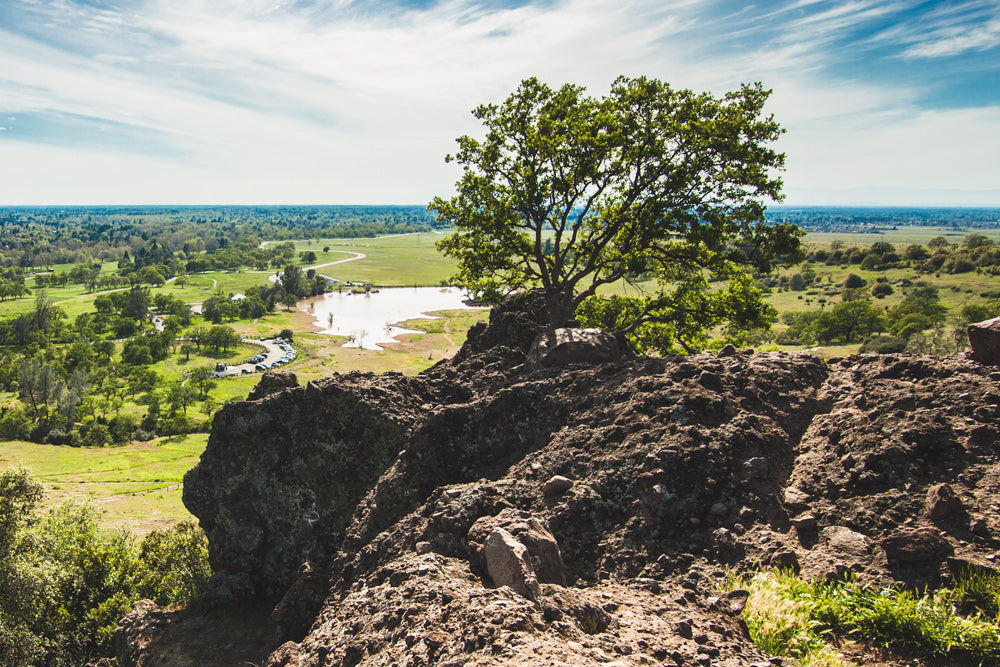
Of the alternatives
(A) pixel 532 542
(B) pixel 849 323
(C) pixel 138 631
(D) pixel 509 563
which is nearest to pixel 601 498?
(A) pixel 532 542

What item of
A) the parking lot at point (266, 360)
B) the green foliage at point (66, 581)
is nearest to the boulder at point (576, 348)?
the green foliage at point (66, 581)

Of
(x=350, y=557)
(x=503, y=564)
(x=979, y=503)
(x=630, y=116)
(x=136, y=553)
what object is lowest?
(x=136, y=553)

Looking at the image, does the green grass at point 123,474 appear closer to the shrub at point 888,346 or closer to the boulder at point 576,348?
the boulder at point 576,348

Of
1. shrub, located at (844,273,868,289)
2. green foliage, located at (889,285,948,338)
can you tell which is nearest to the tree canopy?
green foliage, located at (889,285,948,338)

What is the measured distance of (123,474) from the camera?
72.9 meters

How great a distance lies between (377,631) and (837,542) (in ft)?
21.5

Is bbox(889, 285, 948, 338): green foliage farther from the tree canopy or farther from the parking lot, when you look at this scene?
the parking lot

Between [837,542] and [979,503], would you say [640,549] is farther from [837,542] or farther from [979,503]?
[979,503]

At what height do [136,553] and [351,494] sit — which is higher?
[351,494]

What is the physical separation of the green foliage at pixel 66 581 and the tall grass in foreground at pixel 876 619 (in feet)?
50.7

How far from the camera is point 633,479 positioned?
9.40 m

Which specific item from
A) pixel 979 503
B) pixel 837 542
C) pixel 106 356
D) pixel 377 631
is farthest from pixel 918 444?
pixel 106 356

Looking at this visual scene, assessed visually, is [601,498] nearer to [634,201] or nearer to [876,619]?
[876,619]

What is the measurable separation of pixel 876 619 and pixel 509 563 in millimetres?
4441
